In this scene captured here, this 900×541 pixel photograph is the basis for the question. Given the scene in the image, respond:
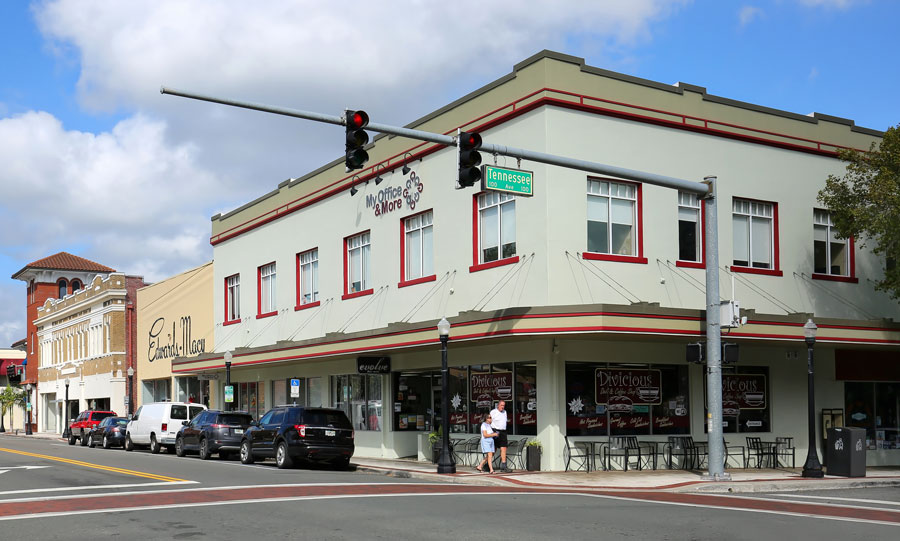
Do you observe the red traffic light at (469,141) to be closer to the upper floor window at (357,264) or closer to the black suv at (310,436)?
the black suv at (310,436)

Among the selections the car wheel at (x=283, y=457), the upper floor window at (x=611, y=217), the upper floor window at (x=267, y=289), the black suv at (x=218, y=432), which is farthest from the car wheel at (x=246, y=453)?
the upper floor window at (x=611, y=217)

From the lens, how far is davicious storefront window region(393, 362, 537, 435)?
2405 cm

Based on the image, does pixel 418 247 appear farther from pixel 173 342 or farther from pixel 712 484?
pixel 173 342

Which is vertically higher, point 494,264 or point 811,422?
point 494,264

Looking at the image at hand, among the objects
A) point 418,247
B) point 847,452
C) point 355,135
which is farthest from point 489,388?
point 355,135

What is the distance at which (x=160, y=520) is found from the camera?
13.1 meters

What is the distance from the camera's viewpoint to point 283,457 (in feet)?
80.5

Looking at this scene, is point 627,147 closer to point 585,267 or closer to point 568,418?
point 585,267

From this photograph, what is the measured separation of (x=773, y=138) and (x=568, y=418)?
998 centimetres

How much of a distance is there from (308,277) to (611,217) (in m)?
13.9

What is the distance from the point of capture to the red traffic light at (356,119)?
1398 cm

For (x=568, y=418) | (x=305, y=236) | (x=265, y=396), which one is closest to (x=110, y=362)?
(x=265, y=396)

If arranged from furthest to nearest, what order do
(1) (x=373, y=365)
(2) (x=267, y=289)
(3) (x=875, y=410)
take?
1. (2) (x=267, y=289)
2. (1) (x=373, y=365)
3. (3) (x=875, y=410)

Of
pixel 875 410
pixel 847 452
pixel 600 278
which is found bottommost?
pixel 847 452
